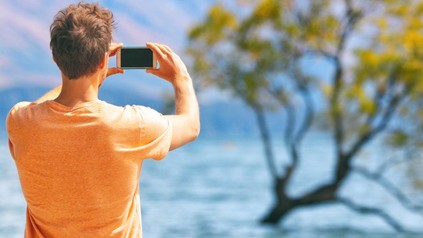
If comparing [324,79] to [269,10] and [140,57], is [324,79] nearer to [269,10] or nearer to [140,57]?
[269,10]

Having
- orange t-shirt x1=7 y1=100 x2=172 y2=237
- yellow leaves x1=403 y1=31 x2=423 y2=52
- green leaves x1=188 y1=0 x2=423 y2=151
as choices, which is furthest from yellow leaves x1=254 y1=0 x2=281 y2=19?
orange t-shirt x1=7 y1=100 x2=172 y2=237

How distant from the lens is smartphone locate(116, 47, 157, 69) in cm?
104

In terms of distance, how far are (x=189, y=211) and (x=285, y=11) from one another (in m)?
8.12

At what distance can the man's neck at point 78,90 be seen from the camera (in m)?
0.93

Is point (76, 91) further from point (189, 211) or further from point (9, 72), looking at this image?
point (9, 72)

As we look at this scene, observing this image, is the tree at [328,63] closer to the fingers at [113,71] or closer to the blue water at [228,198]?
the blue water at [228,198]

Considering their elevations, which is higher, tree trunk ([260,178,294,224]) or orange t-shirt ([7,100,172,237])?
orange t-shirt ([7,100,172,237])

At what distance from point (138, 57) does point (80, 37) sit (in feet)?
0.53

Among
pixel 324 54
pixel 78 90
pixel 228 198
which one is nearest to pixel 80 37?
pixel 78 90

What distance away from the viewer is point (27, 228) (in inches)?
39.0

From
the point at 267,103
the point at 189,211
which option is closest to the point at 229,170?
the point at 189,211

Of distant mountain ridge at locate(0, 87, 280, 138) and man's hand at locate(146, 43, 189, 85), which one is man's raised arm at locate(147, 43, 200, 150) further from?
distant mountain ridge at locate(0, 87, 280, 138)

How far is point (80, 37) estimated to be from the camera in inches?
35.0

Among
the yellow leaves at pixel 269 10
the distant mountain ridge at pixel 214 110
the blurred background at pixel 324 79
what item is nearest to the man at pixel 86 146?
the blurred background at pixel 324 79
